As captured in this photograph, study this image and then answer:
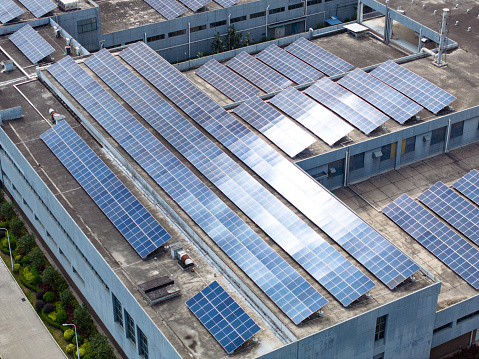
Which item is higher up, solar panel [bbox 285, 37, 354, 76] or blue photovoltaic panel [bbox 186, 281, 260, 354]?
solar panel [bbox 285, 37, 354, 76]

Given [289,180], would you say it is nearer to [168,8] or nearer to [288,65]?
[288,65]

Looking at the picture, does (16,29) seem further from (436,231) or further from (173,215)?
(436,231)

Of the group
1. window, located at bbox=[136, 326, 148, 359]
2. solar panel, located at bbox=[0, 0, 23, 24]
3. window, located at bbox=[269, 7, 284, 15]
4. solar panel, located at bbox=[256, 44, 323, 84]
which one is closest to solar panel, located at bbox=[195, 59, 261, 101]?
solar panel, located at bbox=[256, 44, 323, 84]

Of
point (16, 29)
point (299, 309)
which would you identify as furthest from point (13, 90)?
point (299, 309)

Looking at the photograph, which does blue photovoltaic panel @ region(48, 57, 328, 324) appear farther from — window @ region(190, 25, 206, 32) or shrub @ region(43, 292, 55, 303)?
window @ region(190, 25, 206, 32)

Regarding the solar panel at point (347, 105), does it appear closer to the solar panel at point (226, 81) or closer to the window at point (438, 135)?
the window at point (438, 135)

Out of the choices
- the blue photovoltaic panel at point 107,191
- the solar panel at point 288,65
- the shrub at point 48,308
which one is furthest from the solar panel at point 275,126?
the shrub at point 48,308
